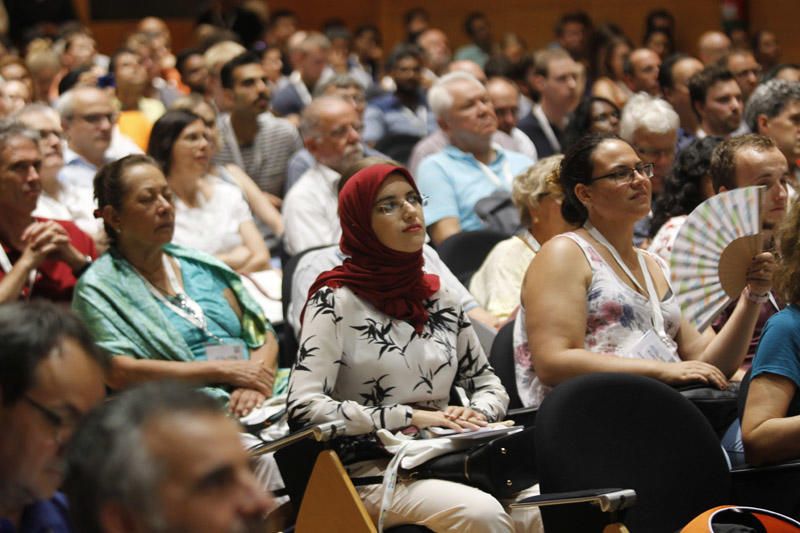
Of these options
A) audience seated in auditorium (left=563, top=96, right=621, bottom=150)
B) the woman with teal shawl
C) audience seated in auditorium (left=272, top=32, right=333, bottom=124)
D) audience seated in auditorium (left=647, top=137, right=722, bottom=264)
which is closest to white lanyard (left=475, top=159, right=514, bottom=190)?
audience seated in auditorium (left=563, top=96, right=621, bottom=150)

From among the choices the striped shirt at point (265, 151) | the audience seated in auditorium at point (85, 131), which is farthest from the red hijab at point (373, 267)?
the striped shirt at point (265, 151)

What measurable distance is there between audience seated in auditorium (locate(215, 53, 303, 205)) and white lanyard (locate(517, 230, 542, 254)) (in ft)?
7.48

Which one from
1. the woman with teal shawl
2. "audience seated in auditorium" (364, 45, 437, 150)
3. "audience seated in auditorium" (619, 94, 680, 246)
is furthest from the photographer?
"audience seated in auditorium" (364, 45, 437, 150)

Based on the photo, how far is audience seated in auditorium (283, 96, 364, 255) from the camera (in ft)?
15.9

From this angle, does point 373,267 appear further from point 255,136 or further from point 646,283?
point 255,136

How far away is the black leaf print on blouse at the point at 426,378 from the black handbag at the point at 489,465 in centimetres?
23

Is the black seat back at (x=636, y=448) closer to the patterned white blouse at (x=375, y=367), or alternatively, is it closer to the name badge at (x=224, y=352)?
the patterned white blouse at (x=375, y=367)

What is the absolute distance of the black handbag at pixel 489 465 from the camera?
108 inches

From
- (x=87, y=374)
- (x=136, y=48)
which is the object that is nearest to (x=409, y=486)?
(x=87, y=374)

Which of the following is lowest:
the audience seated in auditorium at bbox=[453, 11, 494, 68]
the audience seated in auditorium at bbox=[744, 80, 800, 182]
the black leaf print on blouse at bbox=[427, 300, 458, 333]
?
the audience seated in auditorium at bbox=[453, 11, 494, 68]

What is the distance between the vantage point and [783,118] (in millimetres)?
4707

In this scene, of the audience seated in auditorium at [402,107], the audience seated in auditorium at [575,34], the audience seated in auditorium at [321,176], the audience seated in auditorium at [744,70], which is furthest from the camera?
the audience seated in auditorium at [575,34]

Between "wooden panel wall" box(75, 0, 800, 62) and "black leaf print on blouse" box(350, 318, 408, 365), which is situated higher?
"black leaf print on blouse" box(350, 318, 408, 365)

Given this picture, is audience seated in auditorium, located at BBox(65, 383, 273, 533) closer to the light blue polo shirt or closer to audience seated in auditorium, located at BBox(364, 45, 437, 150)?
the light blue polo shirt
